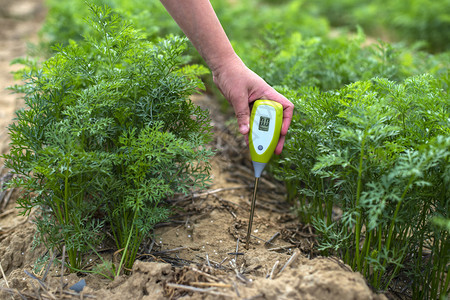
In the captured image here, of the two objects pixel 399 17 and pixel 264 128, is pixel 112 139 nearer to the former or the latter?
pixel 264 128

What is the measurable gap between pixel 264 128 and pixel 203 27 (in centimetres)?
65

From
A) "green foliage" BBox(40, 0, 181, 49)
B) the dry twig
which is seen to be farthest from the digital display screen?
"green foliage" BBox(40, 0, 181, 49)

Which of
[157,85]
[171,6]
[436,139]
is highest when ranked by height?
[171,6]

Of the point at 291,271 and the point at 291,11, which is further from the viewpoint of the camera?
the point at 291,11

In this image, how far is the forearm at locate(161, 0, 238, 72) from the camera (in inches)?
82.2

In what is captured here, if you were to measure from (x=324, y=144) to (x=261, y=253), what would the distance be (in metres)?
0.73

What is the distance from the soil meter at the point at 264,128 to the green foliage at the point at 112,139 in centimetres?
29

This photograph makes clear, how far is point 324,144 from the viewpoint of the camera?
86.7 inches

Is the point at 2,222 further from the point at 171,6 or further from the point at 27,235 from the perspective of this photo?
the point at 171,6

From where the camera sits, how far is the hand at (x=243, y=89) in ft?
7.33

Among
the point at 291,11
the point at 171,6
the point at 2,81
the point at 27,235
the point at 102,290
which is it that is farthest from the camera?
the point at 291,11

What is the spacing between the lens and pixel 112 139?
2.12m

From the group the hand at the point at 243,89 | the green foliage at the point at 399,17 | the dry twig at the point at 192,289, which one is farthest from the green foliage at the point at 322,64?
the green foliage at the point at 399,17

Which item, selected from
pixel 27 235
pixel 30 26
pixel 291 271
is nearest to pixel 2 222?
pixel 27 235
